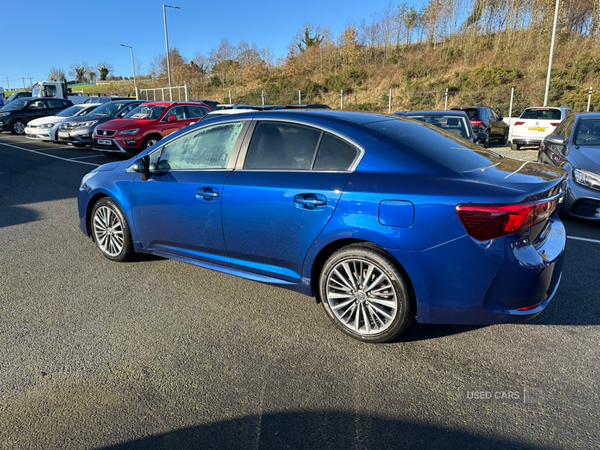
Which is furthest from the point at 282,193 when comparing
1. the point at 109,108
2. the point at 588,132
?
the point at 109,108

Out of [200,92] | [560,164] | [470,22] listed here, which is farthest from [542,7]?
[560,164]

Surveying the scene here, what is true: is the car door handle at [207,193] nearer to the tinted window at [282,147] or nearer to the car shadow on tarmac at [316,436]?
the tinted window at [282,147]

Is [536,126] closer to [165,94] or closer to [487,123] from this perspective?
[487,123]

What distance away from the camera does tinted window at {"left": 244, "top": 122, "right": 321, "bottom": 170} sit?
3434 mm

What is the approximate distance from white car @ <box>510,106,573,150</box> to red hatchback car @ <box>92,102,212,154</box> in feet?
36.8

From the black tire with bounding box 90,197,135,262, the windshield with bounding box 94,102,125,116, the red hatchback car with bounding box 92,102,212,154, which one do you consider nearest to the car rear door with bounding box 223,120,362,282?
the black tire with bounding box 90,197,135,262

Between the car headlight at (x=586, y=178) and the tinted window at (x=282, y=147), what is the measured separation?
464cm

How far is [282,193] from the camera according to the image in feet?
11.0

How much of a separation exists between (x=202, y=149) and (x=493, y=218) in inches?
101

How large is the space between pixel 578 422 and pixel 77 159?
45.4 ft

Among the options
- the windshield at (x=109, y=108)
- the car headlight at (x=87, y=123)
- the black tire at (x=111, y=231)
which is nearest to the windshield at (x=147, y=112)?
the car headlight at (x=87, y=123)

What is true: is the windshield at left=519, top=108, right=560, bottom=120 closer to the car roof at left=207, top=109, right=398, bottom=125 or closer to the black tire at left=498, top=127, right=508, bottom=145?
the black tire at left=498, top=127, right=508, bottom=145

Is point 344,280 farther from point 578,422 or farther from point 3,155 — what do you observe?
point 3,155

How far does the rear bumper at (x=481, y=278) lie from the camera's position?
273 centimetres
